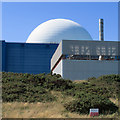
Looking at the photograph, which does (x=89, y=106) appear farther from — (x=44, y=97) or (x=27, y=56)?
(x=27, y=56)

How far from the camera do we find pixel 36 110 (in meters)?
15.2

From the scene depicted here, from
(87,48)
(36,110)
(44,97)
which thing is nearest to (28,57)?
(87,48)

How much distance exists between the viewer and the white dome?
73312 millimetres

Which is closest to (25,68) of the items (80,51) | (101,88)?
(80,51)

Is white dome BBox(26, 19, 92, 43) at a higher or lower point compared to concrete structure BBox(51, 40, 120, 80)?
higher

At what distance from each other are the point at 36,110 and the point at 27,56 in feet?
193

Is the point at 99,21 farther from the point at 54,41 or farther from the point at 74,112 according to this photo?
the point at 74,112

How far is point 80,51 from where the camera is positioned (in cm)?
3781

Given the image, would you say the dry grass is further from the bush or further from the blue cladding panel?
the blue cladding panel

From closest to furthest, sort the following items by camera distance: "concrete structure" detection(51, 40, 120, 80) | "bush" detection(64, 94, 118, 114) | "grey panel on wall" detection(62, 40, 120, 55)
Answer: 1. "bush" detection(64, 94, 118, 114)
2. "concrete structure" detection(51, 40, 120, 80)
3. "grey panel on wall" detection(62, 40, 120, 55)

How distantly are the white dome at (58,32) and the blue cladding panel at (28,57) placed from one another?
2657 mm

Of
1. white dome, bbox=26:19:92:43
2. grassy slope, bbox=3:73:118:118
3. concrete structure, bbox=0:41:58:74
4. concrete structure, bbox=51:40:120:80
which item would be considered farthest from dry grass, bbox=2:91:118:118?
white dome, bbox=26:19:92:43

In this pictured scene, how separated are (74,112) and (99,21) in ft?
170

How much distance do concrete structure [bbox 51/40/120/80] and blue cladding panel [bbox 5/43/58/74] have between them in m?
34.1
